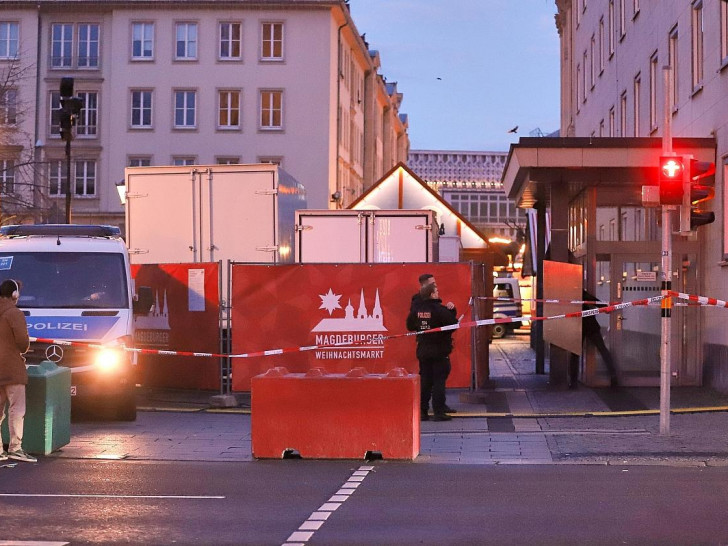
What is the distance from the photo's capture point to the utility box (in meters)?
21.2

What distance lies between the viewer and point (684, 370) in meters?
21.2

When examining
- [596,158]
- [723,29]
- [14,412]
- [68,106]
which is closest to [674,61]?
[723,29]

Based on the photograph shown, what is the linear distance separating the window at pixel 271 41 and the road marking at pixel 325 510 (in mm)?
53404

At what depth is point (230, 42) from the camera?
64.3m

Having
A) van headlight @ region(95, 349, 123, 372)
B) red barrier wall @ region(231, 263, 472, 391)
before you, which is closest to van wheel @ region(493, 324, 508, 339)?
red barrier wall @ region(231, 263, 472, 391)

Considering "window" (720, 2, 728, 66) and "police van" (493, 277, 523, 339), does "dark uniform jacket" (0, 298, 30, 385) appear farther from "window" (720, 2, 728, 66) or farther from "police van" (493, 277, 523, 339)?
"police van" (493, 277, 523, 339)

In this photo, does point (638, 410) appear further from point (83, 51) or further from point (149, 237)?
point (83, 51)

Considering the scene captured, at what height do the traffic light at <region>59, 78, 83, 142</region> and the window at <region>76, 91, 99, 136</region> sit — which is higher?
the window at <region>76, 91, 99, 136</region>

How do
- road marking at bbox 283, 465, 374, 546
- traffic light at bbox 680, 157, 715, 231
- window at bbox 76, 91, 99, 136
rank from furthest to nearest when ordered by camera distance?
window at bbox 76, 91, 99, 136 → traffic light at bbox 680, 157, 715, 231 → road marking at bbox 283, 465, 374, 546

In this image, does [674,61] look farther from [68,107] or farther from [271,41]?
[271,41]

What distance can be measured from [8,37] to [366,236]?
160 ft

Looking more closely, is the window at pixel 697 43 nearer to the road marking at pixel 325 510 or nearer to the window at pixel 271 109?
the road marking at pixel 325 510

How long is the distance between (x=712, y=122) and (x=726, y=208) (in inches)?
67.2

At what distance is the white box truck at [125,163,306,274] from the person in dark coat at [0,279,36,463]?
8563mm
